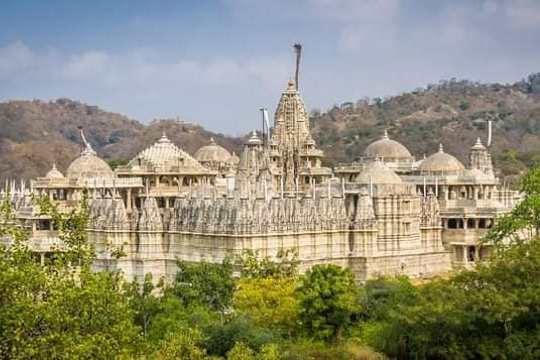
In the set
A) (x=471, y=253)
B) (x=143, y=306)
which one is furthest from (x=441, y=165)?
(x=143, y=306)

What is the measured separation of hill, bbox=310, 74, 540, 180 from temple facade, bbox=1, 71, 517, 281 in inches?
1515

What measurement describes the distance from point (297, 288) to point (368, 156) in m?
27.3

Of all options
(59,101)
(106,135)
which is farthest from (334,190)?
(59,101)

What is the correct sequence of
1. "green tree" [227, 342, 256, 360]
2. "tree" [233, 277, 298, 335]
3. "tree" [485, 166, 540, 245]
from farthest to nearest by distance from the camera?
"tree" [485, 166, 540, 245]
"tree" [233, 277, 298, 335]
"green tree" [227, 342, 256, 360]

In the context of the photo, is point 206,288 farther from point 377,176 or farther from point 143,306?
point 377,176

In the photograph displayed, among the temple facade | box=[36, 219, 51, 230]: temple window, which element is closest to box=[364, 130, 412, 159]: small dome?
the temple facade

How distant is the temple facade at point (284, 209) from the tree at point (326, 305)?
25.7 ft

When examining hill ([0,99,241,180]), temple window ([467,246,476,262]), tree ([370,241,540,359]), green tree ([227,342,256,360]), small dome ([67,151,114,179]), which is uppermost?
hill ([0,99,241,180])

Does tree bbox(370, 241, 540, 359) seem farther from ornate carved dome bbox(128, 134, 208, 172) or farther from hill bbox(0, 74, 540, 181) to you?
hill bbox(0, 74, 540, 181)

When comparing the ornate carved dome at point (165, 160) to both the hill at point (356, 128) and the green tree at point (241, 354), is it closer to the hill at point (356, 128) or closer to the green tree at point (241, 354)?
the green tree at point (241, 354)

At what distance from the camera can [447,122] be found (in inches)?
5556

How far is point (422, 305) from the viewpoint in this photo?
32844 millimetres

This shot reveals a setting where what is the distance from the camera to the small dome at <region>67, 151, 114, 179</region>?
56125 mm

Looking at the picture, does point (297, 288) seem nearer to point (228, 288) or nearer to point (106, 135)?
point (228, 288)
